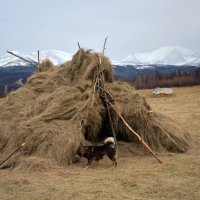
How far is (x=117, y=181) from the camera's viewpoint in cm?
792

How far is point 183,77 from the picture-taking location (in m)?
37.4

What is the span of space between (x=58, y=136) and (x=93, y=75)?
97.1 inches

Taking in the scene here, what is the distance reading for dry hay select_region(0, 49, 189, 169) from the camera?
964 centimetres

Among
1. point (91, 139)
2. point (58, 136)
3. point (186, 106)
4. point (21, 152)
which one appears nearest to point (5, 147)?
point (21, 152)

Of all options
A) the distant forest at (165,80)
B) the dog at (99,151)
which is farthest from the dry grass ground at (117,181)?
the distant forest at (165,80)

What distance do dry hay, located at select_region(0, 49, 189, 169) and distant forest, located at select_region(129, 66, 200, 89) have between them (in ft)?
82.6

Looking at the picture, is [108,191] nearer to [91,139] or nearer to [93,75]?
[91,139]

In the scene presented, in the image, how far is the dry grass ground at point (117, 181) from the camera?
7.03 m

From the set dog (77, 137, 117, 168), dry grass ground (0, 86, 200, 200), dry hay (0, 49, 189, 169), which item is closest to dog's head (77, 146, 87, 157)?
dog (77, 137, 117, 168)

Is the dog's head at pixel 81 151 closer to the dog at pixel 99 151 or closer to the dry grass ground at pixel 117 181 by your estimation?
the dog at pixel 99 151

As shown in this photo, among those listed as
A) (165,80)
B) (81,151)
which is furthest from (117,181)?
(165,80)

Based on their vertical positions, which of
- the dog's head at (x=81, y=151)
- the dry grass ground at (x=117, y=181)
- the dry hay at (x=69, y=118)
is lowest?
the dry grass ground at (x=117, y=181)

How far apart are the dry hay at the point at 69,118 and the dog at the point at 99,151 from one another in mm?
264

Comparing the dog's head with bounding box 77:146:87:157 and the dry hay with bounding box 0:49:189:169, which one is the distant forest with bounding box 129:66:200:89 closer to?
the dry hay with bounding box 0:49:189:169
